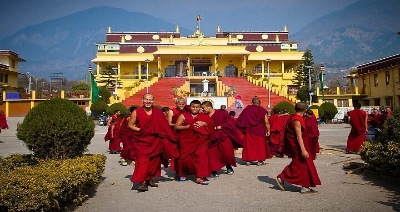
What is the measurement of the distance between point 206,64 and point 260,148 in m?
40.4

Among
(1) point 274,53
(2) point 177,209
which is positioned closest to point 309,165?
(2) point 177,209

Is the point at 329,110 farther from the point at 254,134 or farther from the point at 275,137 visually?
the point at 254,134

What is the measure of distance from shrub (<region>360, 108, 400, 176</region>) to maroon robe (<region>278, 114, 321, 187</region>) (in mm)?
1296

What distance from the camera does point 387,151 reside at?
6.84 m

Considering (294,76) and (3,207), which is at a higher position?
(294,76)

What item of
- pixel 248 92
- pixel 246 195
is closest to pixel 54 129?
pixel 246 195

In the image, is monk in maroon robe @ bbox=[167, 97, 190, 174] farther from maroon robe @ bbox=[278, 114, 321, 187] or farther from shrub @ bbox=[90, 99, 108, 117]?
shrub @ bbox=[90, 99, 108, 117]

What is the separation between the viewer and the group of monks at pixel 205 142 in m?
6.47

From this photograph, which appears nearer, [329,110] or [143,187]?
A: [143,187]

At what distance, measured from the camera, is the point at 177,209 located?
5.47 m

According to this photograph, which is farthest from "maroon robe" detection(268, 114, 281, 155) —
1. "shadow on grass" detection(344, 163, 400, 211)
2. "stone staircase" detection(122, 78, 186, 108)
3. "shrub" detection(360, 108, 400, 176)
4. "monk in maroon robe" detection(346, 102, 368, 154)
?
"stone staircase" detection(122, 78, 186, 108)

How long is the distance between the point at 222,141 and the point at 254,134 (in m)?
1.42

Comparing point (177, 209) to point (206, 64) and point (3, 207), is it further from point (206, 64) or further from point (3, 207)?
point (206, 64)

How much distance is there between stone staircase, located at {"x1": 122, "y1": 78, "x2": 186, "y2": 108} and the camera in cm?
3362
